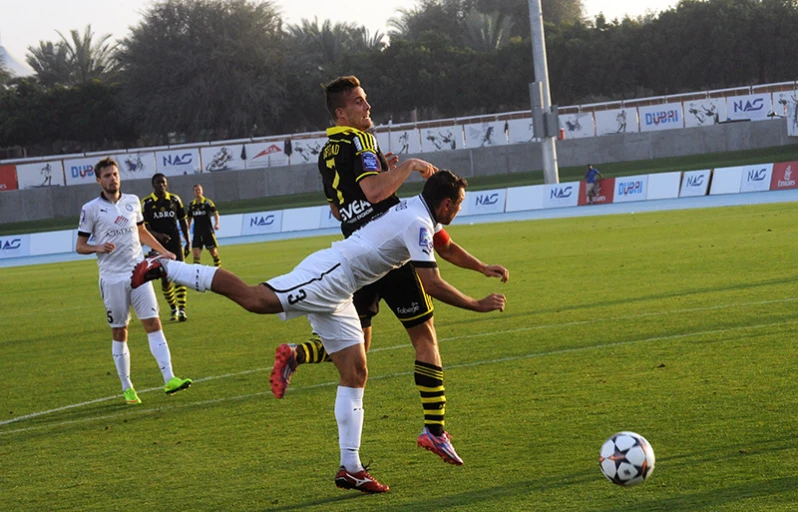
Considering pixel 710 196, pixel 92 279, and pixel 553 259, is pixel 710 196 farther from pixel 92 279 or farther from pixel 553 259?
pixel 92 279

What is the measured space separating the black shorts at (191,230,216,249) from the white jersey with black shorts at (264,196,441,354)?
51.0 feet

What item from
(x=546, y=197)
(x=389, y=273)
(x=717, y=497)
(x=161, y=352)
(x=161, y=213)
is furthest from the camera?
(x=546, y=197)

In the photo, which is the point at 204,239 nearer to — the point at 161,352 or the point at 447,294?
the point at 161,352

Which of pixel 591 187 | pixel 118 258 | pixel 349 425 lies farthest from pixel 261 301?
pixel 591 187

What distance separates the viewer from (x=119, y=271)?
9758 millimetres

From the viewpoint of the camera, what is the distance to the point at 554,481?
5.79 m

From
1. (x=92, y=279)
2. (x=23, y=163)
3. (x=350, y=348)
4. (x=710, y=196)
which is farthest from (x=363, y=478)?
(x=23, y=163)

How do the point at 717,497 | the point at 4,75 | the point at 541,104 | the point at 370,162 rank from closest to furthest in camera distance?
1. the point at 717,497
2. the point at 370,162
3. the point at 541,104
4. the point at 4,75

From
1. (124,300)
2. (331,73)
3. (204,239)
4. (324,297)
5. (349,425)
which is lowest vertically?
(349,425)

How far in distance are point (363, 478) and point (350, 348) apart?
74 cm

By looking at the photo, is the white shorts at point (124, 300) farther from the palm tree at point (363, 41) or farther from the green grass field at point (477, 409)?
the palm tree at point (363, 41)

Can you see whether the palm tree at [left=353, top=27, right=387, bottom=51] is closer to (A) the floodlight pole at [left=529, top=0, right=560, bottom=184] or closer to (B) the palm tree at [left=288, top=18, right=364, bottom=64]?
(B) the palm tree at [left=288, top=18, right=364, bottom=64]

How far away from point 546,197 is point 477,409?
31021mm

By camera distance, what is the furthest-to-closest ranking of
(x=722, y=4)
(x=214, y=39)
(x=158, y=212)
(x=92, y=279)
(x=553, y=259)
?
1. (x=214, y=39)
2. (x=722, y=4)
3. (x=92, y=279)
4. (x=553, y=259)
5. (x=158, y=212)
